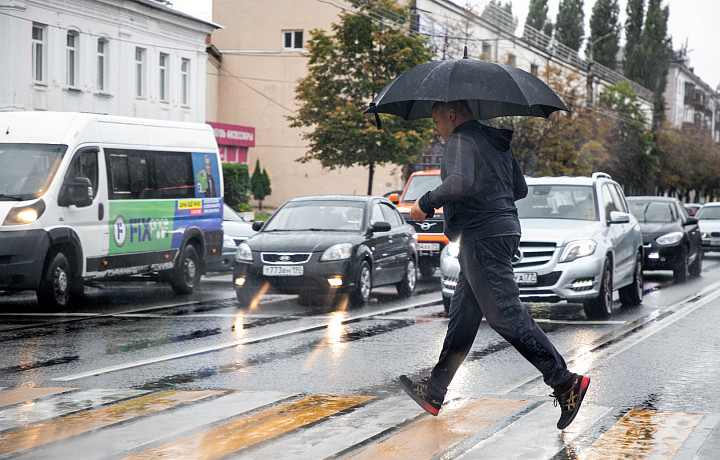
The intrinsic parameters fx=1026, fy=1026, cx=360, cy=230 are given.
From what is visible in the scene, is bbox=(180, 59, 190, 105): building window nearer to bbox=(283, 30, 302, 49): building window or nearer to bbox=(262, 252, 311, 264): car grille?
bbox=(283, 30, 302, 49): building window

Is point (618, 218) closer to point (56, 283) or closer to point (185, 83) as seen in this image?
point (56, 283)

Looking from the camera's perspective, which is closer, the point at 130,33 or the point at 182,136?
the point at 182,136

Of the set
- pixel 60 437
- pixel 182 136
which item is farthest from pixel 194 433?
pixel 182 136

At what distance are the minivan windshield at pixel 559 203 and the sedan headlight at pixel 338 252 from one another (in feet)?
7.55

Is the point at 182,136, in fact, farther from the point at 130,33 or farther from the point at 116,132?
the point at 130,33

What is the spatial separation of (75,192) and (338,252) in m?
3.45

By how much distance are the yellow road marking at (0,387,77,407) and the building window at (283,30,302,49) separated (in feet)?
147

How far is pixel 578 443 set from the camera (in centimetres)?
531

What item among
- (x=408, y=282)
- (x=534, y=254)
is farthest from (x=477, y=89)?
(x=408, y=282)

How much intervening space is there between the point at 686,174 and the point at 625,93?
20.5 m

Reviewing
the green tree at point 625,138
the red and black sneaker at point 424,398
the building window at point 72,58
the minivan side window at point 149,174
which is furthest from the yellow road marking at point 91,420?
the green tree at point 625,138

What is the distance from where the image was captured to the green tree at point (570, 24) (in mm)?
80750

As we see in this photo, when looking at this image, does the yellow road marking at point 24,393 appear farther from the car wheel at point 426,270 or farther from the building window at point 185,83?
the building window at point 185,83

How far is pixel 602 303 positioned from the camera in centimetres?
1202
